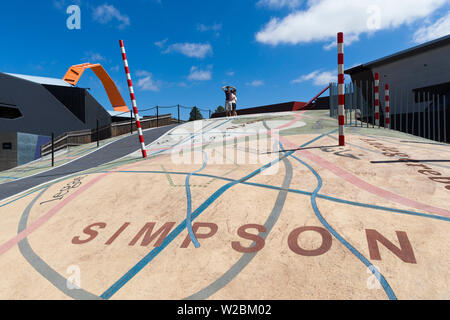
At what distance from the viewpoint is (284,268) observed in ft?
6.43

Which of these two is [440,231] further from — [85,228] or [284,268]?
[85,228]

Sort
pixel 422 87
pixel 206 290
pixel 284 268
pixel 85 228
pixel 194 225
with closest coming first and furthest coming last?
pixel 206 290 → pixel 284 268 → pixel 194 225 → pixel 85 228 → pixel 422 87

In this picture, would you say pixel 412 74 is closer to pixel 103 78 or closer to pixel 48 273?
pixel 48 273

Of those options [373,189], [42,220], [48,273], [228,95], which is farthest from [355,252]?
[228,95]

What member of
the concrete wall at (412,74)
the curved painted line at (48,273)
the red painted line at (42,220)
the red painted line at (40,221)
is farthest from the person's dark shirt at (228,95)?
the curved painted line at (48,273)

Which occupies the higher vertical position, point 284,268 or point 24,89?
point 24,89

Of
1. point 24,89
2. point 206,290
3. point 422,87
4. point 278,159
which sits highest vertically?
point 24,89

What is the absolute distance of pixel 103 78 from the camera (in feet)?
77.2

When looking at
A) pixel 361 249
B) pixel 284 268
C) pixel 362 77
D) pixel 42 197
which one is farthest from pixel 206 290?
pixel 362 77

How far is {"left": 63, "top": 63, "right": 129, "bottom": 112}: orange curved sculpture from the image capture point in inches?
800

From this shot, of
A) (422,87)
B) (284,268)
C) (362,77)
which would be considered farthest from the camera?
(362,77)

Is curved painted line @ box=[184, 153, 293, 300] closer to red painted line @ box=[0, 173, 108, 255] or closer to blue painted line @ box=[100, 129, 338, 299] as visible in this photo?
blue painted line @ box=[100, 129, 338, 299]

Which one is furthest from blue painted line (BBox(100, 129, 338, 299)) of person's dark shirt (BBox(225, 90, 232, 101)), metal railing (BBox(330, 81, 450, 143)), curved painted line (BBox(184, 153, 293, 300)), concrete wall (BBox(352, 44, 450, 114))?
concrete wall (BBox(352, 44, 450, 114))

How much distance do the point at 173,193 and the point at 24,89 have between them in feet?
72.9
